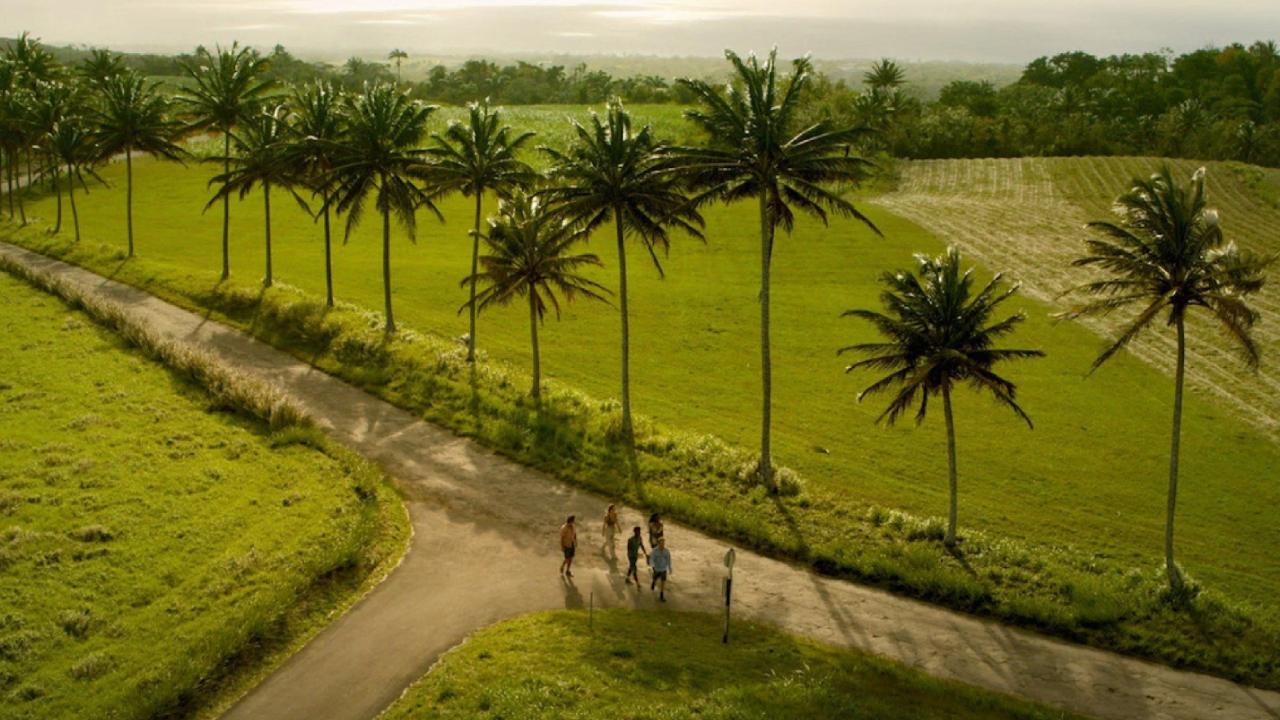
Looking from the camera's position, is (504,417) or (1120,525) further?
(504,417)

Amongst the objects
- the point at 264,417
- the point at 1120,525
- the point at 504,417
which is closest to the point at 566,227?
the point at 504,417

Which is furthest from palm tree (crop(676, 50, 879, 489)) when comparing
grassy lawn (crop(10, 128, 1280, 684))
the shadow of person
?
the shadow of person

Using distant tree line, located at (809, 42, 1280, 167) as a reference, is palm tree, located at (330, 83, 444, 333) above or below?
below

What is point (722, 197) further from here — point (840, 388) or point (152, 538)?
point (152, 538)

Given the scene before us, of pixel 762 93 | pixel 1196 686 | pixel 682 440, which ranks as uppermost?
pixel 762 93

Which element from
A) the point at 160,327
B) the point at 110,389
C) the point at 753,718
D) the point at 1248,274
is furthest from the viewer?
the point at 160,327

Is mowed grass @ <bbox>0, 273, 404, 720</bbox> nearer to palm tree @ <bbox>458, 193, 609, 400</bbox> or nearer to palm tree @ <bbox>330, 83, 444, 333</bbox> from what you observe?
palm tree @ <bbox>458, 193, 609, 400</bbox>

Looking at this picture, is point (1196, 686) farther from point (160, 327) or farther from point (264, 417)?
point (160, 327)
